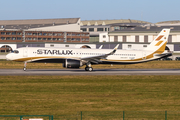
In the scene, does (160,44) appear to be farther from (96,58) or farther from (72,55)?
(72,55)

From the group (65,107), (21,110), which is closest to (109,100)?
(65,107)

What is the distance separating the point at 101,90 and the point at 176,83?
12.2 m

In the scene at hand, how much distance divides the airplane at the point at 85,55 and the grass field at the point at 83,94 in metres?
7.82

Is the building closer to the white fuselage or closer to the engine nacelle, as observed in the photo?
the white fuselage

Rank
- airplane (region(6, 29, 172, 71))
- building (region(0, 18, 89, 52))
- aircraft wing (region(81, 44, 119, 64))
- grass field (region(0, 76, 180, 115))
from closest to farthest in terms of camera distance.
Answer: grass field (region(0, 76, 180, 115)) < airplane (region(6, 29, 172, 71)) < aircraft wing (region(81, 44, 119, 64)) < building (region(0, 18, 89, 52))

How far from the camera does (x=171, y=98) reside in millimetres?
30000

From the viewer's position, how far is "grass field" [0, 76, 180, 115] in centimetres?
2533

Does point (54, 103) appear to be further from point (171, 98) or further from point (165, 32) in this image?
point (165, 32)

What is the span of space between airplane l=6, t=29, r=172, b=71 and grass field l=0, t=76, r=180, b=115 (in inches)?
308

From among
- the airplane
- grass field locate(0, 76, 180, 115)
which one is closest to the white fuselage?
the airplane

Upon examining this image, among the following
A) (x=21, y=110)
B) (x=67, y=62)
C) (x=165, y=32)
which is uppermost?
(x=165, y=32)

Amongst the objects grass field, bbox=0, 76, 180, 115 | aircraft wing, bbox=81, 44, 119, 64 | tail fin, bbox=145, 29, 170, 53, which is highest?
tail fin, bbox=145, 29, 170, 53

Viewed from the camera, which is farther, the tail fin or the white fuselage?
the tail fin

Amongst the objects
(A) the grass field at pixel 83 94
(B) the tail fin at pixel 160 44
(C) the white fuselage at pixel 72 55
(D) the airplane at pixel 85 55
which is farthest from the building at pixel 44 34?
(A) the grass field at pixel 83 94
